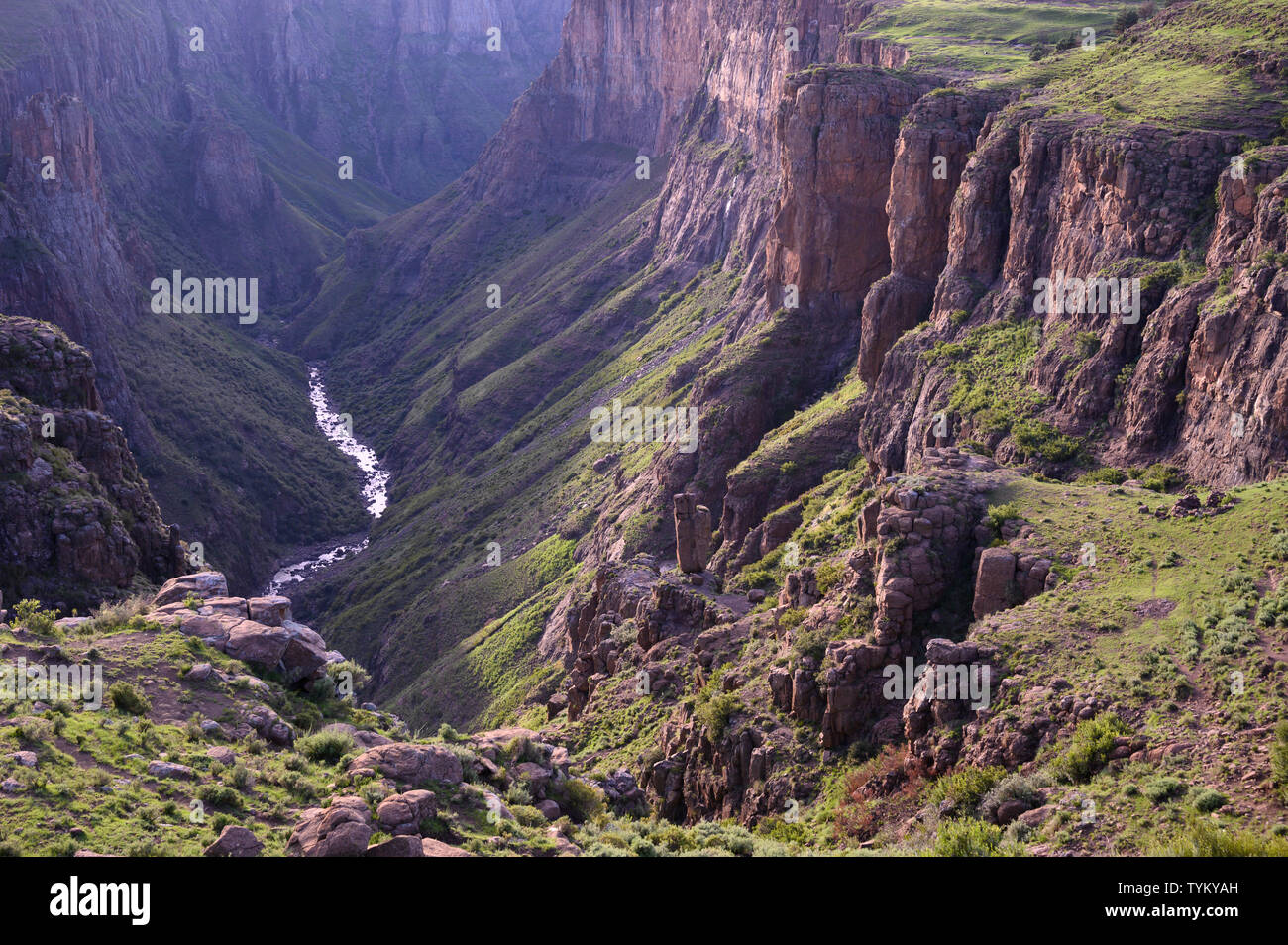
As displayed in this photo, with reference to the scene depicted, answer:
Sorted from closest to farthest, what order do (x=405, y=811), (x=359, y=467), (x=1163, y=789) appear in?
(x=405, y=811) < (x=1163, y=789) < (x=359, y=467)

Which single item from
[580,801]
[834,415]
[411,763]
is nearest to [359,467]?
[834,415]

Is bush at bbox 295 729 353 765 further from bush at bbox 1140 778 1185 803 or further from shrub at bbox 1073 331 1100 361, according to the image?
shrub at bbox 1073 331 1100 361

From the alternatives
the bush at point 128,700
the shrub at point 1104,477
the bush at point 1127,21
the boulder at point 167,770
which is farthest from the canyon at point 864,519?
the bush at point 1127,21

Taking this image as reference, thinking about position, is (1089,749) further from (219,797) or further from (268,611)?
(268,611)

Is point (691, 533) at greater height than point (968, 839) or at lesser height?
lesser

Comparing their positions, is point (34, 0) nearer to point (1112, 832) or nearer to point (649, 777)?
point (649, 777)

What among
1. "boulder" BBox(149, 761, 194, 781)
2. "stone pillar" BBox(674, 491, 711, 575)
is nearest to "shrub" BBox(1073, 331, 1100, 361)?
"stone pillar" BBox(674, 491, 711, 575)

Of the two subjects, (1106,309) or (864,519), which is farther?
(1106,309)
